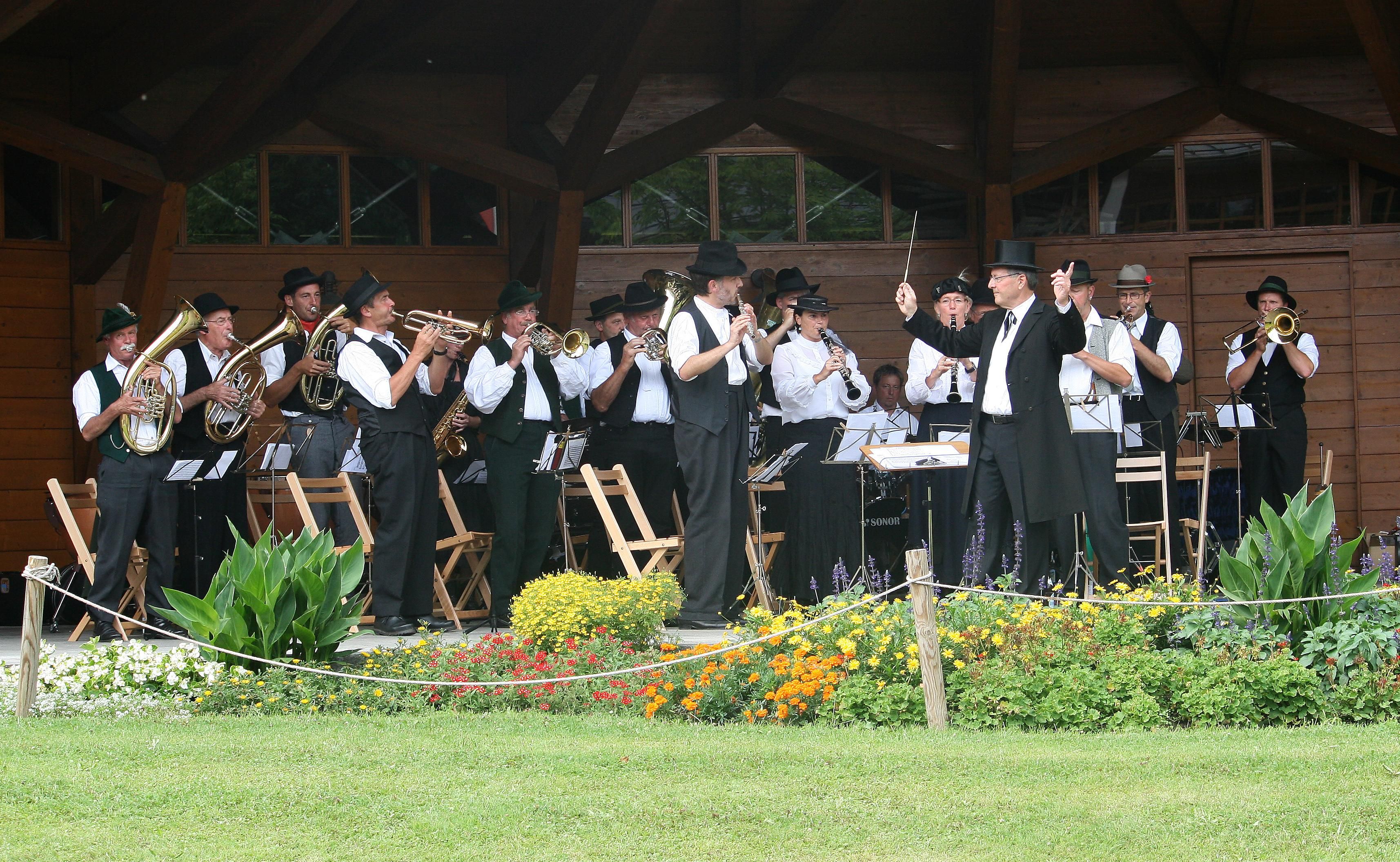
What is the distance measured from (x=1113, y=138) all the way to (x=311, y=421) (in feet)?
20.8

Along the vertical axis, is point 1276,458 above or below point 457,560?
above

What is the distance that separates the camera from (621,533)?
26.7ft

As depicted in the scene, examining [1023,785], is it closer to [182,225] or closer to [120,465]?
[120,465]

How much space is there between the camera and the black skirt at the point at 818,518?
8453mm

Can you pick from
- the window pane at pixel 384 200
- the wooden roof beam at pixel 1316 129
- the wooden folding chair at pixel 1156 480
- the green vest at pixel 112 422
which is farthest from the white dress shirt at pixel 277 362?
the wooden roof beam at pixel 1316 129

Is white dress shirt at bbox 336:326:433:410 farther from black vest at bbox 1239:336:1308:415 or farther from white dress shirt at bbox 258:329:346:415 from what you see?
black vest at bbox 1239:336:1308:415

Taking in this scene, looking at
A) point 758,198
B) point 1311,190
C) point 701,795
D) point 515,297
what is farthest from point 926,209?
point 701,795

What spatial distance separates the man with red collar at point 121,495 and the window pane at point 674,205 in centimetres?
460

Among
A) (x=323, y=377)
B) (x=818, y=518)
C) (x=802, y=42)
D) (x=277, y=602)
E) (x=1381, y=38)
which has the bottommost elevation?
(x=277, y=602)

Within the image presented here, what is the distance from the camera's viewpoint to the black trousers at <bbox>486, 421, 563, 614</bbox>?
8.02m

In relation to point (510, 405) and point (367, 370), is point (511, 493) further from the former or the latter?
point (367, 370)

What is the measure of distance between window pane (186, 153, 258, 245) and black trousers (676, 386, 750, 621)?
490 centimetres

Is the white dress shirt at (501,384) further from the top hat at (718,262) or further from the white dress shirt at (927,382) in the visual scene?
the white dress shirt at (927,382)

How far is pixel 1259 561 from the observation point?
19.1 feet
